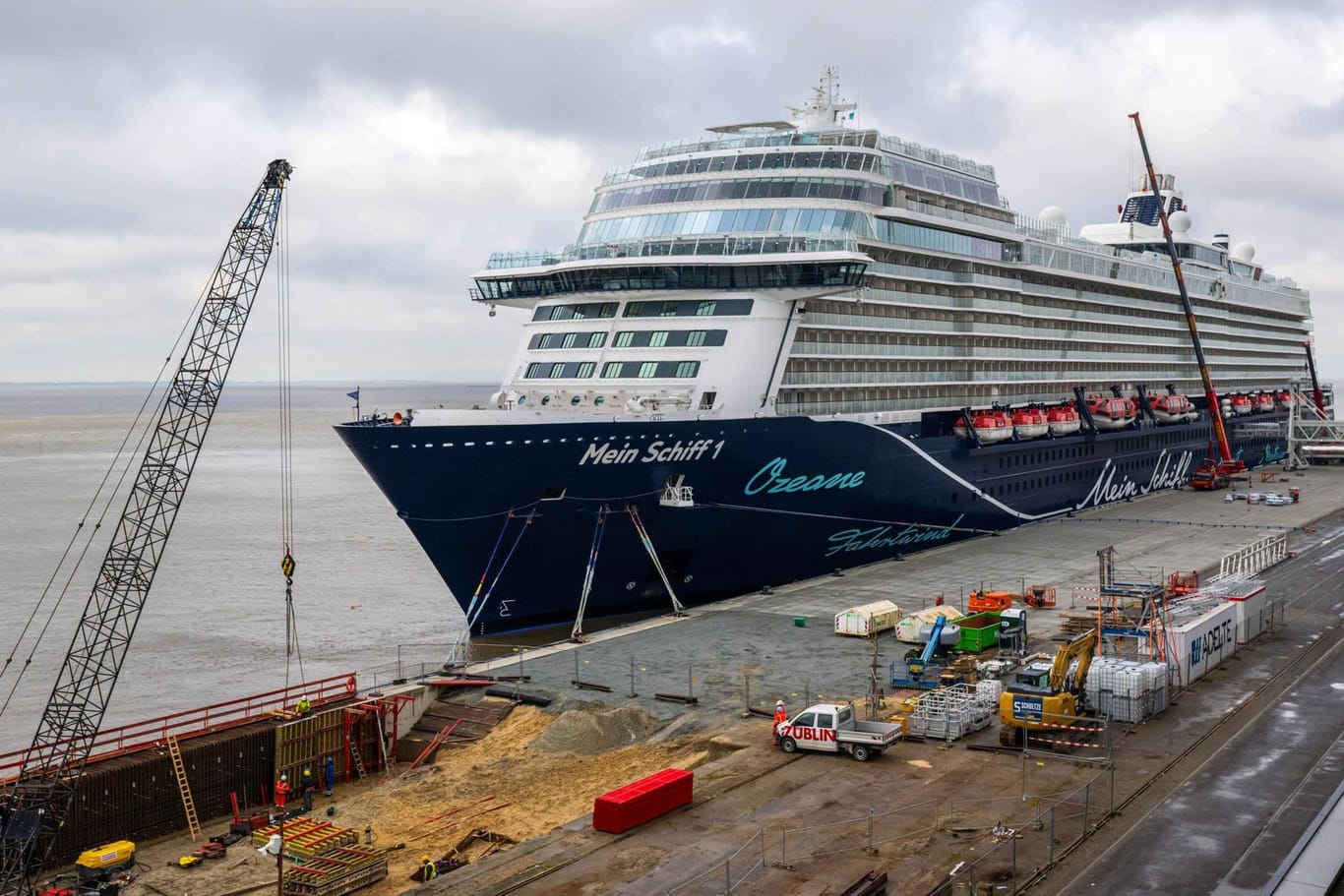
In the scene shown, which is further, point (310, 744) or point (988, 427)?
point (988, 427)

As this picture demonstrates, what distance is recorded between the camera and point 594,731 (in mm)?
25625

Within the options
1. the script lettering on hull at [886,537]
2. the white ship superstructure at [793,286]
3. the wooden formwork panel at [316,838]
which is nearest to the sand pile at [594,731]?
the wooden formwork panel at [316,838]

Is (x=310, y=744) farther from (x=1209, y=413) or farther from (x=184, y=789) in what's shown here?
(x=1209, y=413)

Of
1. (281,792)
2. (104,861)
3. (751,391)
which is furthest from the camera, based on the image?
(751,391)

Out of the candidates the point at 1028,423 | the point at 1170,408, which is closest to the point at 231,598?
the point at 1028,423

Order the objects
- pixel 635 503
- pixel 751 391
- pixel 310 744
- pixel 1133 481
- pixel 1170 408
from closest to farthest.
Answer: pixel 310 744 → pixel 635 503 → pixel 751 391 → pixel 1133 481 → pixel 1170 408

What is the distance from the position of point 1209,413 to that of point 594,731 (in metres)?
63.2

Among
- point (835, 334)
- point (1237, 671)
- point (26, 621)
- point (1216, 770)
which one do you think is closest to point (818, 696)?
point (1216, 770)

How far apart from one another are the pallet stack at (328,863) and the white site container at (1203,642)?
18405 millimetres

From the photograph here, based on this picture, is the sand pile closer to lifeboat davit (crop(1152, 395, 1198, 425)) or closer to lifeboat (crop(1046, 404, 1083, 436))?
lifeboat (crop(1046, 404, 1083, 436))

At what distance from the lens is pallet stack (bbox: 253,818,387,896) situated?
19281 mm

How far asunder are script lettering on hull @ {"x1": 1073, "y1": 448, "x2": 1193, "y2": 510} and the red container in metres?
43.4

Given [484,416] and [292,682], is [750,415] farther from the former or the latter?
[292,682]

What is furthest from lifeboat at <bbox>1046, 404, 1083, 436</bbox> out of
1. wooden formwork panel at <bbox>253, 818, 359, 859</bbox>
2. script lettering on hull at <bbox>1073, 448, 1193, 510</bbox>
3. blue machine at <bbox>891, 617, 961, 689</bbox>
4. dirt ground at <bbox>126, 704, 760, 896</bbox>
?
wooden formwork panel at <bbox>253, 818, 359, 859</bbox>
